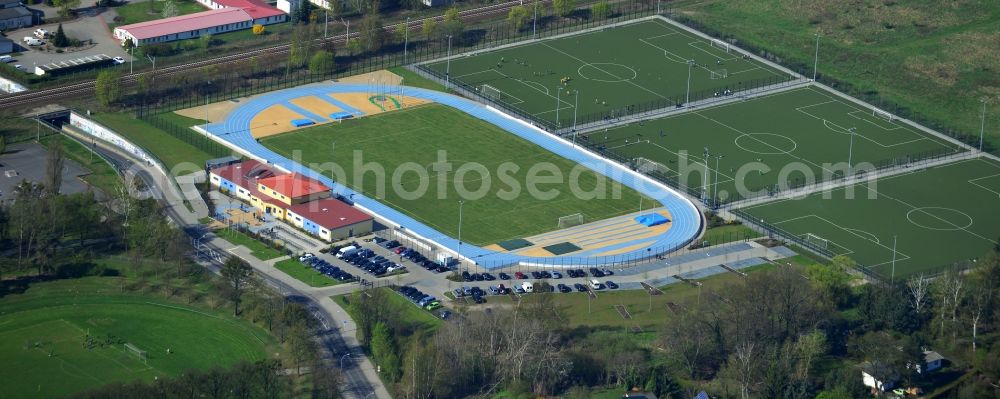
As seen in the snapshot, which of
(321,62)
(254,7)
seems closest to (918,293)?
(321,62)

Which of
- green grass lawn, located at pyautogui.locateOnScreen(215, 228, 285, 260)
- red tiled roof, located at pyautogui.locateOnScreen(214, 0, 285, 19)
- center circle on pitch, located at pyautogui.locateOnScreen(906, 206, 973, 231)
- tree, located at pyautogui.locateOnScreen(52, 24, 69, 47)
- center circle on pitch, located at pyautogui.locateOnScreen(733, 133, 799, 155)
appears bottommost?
green grass lawn, located at pyautogui.locateOnScreen(215, 228, 285, 260)

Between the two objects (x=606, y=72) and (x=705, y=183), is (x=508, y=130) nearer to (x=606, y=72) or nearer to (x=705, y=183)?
(x=606, y=72)

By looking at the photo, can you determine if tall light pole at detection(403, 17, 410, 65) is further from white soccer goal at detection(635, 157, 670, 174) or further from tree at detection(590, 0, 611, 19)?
white soccer goal at detection(635, 157, 670, 174)

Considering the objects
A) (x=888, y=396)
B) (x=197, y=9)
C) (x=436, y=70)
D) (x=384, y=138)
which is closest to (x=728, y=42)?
(x=436, y=70)

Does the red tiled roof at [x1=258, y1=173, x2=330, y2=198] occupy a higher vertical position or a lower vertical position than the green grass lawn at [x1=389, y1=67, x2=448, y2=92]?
lower

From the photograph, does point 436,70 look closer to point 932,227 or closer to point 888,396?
point 932,227

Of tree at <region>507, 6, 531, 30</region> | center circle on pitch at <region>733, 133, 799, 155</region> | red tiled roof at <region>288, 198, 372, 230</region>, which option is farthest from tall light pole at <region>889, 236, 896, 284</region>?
tree at <region>507, 6, 531, 30</region>
